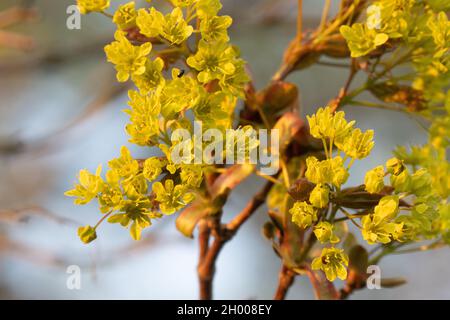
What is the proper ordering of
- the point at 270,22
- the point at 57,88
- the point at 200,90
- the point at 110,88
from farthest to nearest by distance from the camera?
the point at 57,88 < the point at 270,22 < the point at 110,88 < the point at 200,90

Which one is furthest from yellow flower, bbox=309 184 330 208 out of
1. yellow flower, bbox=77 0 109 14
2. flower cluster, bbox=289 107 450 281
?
yellow flower, bbox=77 0 109 14

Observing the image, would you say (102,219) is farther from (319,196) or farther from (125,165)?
(319,196)

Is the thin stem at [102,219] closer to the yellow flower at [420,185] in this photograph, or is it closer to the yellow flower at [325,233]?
the yellow flower at [325,233]

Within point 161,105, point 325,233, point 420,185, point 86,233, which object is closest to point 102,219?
point 86,233
